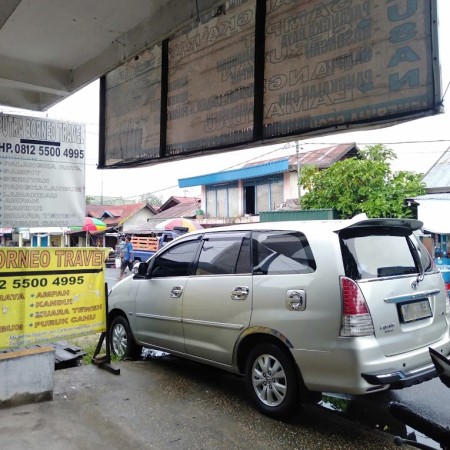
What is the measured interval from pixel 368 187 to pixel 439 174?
2604 mm

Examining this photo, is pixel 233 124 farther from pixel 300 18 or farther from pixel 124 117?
pixel 124 117

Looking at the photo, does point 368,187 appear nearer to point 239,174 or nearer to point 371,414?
point 239,174

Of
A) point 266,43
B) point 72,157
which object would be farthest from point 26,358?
point 266,43

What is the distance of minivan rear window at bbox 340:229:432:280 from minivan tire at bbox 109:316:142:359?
3.30 meters

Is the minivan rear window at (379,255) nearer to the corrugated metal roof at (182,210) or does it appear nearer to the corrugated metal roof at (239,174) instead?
the corrugated metal roof at (239,174)

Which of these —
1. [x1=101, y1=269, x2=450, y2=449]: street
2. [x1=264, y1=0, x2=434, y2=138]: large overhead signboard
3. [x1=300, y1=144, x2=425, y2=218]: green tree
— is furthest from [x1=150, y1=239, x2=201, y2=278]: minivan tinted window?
[x1=300, y1=144, x2=425, y2=218]: green tree

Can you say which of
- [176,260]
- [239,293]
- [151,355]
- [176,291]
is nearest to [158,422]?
[239,293]

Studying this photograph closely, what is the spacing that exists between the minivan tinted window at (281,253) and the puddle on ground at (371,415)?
1.54 metres

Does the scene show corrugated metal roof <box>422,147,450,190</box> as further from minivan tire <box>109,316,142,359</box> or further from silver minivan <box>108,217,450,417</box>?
minivan tire <box>109,316,142,359</box>

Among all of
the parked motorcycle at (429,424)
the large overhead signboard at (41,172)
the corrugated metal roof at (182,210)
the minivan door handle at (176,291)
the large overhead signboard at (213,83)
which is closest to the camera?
the parked motorcycle at (429,424)

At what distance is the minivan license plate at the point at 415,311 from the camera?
3.70 m

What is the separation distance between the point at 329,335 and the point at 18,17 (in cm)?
361

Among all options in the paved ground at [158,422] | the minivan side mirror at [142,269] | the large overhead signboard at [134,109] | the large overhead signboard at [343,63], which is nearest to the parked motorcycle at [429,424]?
the large overhead signboard at [343,63]

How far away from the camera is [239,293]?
422 centimetres
